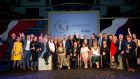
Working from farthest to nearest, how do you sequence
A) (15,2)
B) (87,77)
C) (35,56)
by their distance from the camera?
1. (15,2)
2. (35,56)
3. (87,77)

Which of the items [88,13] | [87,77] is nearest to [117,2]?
[88,13]

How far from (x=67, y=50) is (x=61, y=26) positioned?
1467mm

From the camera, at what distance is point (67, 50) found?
1559 centimetres

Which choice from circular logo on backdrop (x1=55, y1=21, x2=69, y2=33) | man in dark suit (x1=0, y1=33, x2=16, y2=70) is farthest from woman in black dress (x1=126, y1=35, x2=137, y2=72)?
man in dark suit (x1=0, y1=33, x2=16, y2=70)

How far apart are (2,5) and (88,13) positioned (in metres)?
16.1

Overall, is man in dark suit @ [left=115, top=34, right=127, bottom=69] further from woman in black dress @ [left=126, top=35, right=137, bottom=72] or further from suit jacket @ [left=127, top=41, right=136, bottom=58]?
suit jacket @ [left=127, top=41, right=136, bottom=58]

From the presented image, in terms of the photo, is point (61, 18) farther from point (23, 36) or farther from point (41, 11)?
point (41, 11)

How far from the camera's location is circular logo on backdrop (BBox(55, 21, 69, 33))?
1599 cm

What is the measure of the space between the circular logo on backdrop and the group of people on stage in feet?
1.73

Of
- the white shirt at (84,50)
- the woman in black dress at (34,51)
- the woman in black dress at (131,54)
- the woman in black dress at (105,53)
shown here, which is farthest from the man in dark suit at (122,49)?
the woman in black dress at (34,51)

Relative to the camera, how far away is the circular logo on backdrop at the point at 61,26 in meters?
16.0

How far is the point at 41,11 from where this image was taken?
35.3 m

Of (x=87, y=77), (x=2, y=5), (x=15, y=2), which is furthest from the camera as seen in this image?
(x=15, y=2)

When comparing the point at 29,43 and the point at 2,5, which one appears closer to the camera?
the point at 29,43
